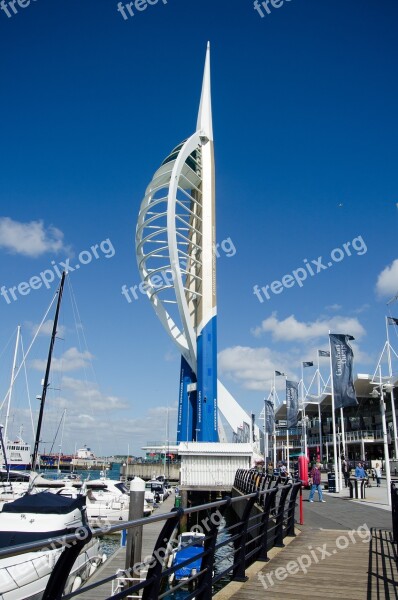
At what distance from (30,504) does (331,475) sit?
21879 millimetres

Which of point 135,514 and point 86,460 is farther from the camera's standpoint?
point 86,460

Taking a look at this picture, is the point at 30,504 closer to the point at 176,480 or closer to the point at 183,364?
the point at 183,364

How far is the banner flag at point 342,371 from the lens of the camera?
2830 centimetres

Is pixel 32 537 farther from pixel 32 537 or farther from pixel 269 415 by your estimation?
pixel 269 415

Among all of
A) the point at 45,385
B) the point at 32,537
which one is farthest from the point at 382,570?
the point at 45,385

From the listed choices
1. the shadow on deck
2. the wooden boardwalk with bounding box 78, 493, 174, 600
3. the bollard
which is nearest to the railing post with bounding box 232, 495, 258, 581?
the shadow on deck

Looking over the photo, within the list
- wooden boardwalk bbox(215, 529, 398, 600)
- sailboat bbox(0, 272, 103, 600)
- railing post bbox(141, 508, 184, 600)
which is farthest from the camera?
sailboat bbox(0, 272, 103, 600)

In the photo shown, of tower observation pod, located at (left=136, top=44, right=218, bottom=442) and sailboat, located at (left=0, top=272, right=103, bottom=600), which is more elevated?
tower observation pod, located at (left=136, top=44, right=218, bottom=442)

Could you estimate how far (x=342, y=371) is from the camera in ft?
94.5

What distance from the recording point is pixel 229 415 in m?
55.1

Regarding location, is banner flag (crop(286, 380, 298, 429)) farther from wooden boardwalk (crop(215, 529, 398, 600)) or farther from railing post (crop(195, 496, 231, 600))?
railing post (crop(195, 496, 231, 600))

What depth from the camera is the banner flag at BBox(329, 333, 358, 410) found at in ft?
92.8

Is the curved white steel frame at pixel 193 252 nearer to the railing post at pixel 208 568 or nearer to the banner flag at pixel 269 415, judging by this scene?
the banner flag at pixel 269 415

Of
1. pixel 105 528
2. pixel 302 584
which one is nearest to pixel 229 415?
pixel 302 584
